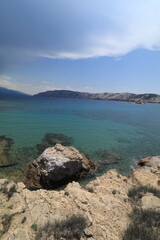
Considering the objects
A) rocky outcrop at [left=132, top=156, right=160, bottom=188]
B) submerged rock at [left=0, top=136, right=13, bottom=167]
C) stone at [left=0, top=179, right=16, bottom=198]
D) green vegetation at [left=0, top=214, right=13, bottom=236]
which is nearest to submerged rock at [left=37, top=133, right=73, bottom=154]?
submerged rock at [left=0, top=136, right=13, bottom=167]

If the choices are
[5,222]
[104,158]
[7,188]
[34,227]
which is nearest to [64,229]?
[34,227]

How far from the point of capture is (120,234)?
5.58 meters

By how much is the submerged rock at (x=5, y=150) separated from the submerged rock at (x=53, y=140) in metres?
3.74

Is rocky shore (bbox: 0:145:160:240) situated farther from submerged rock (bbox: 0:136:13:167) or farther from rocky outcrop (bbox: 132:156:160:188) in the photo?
submerged rock (bbox: 0:136:13:167)

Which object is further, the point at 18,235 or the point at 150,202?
the point at 150,202

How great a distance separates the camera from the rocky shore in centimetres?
552

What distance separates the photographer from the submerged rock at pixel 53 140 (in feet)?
69.6

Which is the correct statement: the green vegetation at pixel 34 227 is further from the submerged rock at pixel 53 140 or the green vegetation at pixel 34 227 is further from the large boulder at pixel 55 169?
the submerged rock at pixel 53 140

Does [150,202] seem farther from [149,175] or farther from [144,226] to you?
[149,175]

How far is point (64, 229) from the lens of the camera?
5520mm

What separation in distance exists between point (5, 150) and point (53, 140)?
7.22 meters

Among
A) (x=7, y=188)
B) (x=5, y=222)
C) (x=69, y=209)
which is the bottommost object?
(x=69, y=209)

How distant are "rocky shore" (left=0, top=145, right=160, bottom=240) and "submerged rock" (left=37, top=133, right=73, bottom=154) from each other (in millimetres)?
12035

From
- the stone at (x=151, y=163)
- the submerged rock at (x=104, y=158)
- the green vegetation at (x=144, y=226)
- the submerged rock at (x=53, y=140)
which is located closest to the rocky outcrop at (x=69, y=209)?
the green vegetation at (x=144, y=226)
